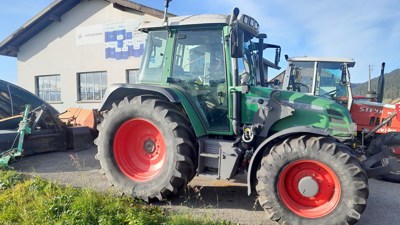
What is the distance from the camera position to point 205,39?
171 inches

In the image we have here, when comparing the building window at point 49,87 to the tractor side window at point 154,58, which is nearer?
the tractor side window at point 154,58

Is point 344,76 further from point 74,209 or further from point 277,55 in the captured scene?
point 74,209

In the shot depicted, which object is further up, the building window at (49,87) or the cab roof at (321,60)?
the cab roof at (321,60)

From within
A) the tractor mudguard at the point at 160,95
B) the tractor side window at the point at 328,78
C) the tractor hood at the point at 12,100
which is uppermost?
the tractor side window at the point at 328,78

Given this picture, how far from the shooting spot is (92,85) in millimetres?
15828

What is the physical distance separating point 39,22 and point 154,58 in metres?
14.7

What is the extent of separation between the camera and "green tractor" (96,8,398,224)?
3553 mm

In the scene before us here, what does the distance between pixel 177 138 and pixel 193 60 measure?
1.17m

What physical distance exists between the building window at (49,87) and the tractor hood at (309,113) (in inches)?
596

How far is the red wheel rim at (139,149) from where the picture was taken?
440cm

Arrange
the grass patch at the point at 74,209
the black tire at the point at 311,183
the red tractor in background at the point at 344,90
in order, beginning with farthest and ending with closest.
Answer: the red tractor in background at the point at 344,90 → the grass patch at the point at 74,209 → the black tire at the point at 311,183

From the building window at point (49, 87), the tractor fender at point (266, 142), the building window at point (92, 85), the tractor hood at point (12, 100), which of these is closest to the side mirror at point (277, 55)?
the tractor fender at point (266, 142)

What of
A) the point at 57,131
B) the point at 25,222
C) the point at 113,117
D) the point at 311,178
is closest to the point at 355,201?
the point at 311,178

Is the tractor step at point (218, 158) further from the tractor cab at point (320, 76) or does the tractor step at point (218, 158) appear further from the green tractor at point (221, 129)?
the tractor cab at point (320, 76)
